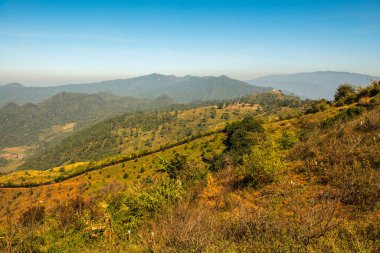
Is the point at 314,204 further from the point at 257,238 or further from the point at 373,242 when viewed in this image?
the point at 257,238

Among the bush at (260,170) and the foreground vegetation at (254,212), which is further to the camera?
the bush at (260,170)

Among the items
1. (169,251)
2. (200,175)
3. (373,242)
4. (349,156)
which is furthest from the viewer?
(200,175)

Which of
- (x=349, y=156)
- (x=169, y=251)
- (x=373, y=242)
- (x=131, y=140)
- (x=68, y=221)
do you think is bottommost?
(x=131, y=140)

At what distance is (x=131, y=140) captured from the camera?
18088 cm

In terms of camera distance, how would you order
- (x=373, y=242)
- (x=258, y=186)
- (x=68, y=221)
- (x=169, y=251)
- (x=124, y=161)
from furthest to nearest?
(x=124, y=161) → (x=68, y=221) → (x=258, y=186) → (x=169, y=251) → (x=373, y=242)

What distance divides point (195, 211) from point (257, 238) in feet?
10.3

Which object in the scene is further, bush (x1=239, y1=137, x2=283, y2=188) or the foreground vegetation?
bush (x1=239, y1=137, x2=283, y2=188)

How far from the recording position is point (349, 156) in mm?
14148

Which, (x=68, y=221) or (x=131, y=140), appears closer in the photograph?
(x=68, y=221)

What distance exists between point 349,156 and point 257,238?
9615mm

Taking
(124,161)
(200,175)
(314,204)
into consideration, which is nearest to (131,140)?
(124,161)

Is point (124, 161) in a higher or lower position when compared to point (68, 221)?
lower

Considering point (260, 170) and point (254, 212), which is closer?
point (254, 212)

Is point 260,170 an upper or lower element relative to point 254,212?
lower
